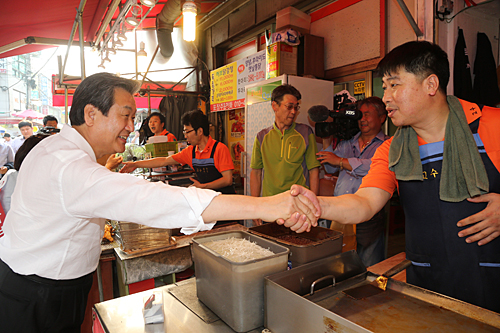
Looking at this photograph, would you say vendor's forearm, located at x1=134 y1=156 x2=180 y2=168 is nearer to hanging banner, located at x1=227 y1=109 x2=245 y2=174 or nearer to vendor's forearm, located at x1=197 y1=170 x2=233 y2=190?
vendor's forearm, located at x1=197 y1=170 x2=233 y2=190

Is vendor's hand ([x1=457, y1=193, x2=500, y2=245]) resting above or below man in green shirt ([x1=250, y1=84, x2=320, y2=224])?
below

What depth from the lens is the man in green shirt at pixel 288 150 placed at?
284 centimetres

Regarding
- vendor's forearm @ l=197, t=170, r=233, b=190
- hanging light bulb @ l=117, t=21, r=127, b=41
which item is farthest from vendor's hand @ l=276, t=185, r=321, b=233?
hanging light bulb @ l=117, t=21, r=127, b=41

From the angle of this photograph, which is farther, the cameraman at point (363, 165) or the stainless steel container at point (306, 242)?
the cameraman at point (363, 165)

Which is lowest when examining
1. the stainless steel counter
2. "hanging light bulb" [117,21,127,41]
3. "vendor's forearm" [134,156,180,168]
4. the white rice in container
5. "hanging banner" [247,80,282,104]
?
the stainless steel counter

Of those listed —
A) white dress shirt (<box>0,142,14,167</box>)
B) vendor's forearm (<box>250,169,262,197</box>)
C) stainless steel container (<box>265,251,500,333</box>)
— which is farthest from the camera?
white dress shirt (<box>0,142,14,167</box>)

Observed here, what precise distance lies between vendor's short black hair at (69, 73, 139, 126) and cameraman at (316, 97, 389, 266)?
179 centimetres

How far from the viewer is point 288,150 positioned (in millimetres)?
2867

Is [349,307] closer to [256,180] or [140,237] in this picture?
[140,237]

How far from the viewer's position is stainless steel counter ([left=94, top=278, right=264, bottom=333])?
111 cm

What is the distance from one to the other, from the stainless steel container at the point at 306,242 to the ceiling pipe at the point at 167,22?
464 centimetres

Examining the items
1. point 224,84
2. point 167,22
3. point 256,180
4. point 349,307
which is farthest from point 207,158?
point 167,22

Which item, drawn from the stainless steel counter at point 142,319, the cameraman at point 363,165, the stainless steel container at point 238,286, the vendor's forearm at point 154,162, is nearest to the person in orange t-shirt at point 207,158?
the vendor's forearm at point 154,162

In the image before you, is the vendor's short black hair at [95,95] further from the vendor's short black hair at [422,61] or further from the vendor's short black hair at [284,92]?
the vendor's short black hair at [284,92]
